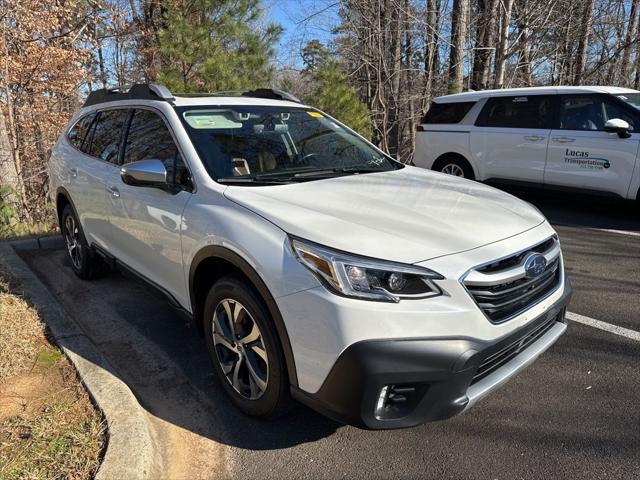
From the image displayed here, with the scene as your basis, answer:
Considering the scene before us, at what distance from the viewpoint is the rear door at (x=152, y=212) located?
316cm

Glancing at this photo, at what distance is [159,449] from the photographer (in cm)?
261

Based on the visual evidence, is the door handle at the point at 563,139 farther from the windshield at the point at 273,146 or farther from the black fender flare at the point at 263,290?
the black fender flare at the point at 263,290

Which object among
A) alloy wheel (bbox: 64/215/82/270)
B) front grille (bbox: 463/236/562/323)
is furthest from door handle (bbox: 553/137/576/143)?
alloy wheel (bbox: 64/215/82/270)

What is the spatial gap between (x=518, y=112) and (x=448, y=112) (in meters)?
1.22

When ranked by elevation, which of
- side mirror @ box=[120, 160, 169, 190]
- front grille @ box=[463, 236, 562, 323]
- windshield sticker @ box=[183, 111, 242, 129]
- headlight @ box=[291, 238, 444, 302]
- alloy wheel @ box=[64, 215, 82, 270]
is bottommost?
alloy wheel @ box=[64, 215, 82, 270]

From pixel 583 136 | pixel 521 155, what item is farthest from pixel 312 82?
pixel 583 136

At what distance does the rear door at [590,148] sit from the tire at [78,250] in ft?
19.7

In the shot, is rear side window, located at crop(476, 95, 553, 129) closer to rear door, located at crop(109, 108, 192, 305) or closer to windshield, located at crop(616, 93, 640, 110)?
windshield, located at crop(616, 93, 640, 110)

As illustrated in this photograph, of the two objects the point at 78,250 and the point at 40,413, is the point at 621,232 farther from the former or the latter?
the point at 40,413

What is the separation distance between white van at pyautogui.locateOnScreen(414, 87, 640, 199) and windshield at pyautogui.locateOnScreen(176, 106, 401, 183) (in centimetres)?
407

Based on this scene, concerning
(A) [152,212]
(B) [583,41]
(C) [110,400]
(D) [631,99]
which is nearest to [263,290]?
(C) [110,400]

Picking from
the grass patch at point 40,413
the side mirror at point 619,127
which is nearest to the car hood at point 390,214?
the grass patch at point 40,413

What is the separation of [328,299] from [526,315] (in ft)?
3.32

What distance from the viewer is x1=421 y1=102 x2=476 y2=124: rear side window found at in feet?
26.9
